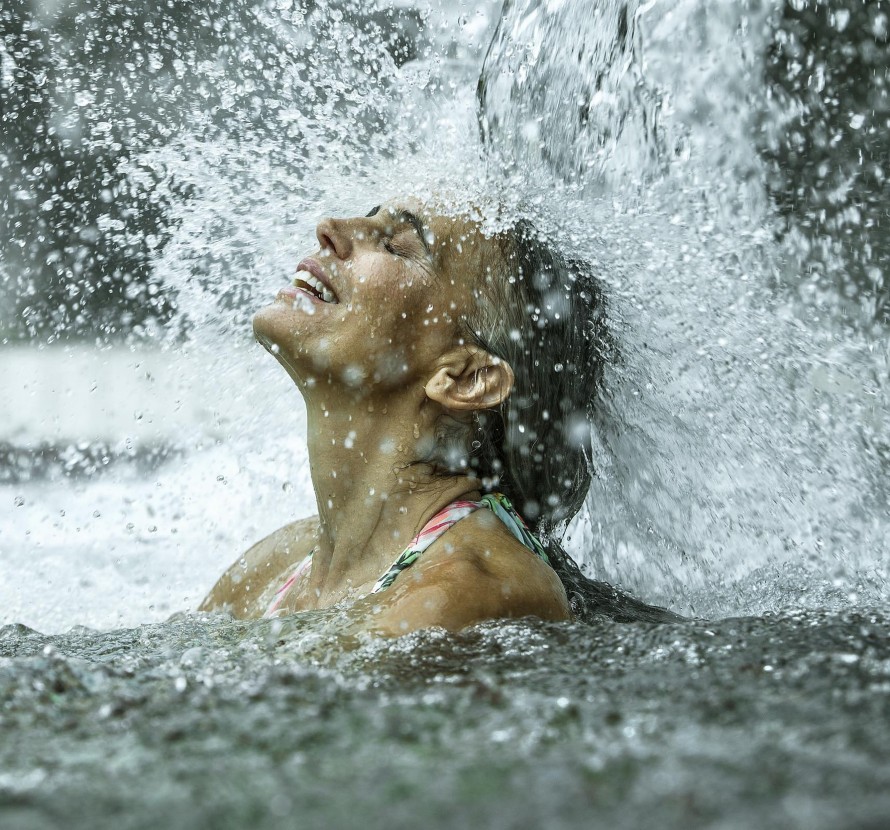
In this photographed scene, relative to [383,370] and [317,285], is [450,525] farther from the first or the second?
[317,285]

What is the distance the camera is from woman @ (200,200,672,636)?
2.90 metres

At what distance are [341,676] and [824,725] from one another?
0.81 m

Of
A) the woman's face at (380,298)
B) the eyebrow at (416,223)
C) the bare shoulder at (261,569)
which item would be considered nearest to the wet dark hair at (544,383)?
the woman's face at (380,298)

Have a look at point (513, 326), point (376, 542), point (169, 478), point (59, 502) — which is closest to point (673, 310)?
point (513, 326)

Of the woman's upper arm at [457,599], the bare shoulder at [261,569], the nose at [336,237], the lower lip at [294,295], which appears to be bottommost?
the bare shoulder at [261,569]

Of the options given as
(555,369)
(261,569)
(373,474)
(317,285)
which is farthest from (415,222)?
(261,569)

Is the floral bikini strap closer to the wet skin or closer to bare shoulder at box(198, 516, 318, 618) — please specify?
the wet skin

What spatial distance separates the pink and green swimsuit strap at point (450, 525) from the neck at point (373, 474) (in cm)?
8

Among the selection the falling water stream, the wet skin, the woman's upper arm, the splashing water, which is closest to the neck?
the wet skin

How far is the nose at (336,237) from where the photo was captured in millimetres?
2992

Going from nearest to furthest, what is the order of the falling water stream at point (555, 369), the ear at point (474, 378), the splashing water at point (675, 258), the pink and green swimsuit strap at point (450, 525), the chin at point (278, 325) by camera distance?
1. the falling water stream at point (555, 369)
2. the pink and green swimsuit strap at point (450, 525)
3. the chin at point (278, 325)
4. the ear at point (474, 378)
5. the splashing water at point (675, 258)

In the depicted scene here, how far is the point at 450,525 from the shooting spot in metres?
2.88

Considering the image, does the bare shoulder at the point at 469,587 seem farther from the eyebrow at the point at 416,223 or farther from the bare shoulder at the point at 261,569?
the bare shoulder at the point at 261,569

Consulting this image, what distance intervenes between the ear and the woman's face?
0.05m
